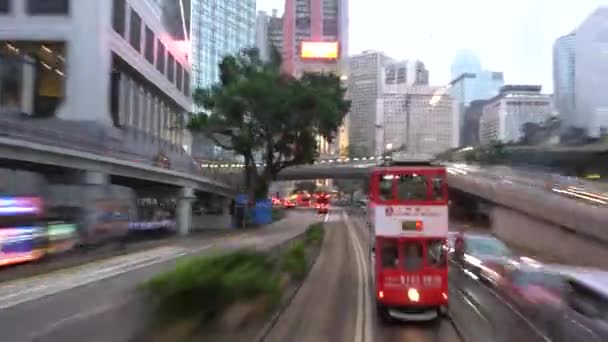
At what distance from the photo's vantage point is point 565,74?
49.5m

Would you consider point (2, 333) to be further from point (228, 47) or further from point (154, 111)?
point (228, 47)

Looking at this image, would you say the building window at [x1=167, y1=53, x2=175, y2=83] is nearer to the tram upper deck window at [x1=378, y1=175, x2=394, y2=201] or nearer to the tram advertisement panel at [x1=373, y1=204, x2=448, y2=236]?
the tram upper deck window at [x1=378, y1=175, x2=394, y2=201]

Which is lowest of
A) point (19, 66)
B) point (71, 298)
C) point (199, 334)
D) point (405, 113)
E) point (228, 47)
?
point (71, 298)

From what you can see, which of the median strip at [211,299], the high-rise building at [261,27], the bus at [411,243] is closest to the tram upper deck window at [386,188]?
the bus at [411,243]

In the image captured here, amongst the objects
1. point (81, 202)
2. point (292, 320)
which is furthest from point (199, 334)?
point (81, 202)

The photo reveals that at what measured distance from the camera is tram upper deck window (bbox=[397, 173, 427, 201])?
16.2 m

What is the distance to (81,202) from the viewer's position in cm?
3784

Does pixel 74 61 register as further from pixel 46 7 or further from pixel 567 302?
pixel 567 302

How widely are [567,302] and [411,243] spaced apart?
6.19 metres

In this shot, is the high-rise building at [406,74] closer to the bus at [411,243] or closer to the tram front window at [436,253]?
the bus at [411,243]

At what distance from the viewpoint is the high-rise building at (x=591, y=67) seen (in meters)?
42.6

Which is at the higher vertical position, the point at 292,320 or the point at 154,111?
the point at 154,111

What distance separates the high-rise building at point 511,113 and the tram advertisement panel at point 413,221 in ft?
163

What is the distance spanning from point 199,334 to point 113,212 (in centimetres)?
3521
